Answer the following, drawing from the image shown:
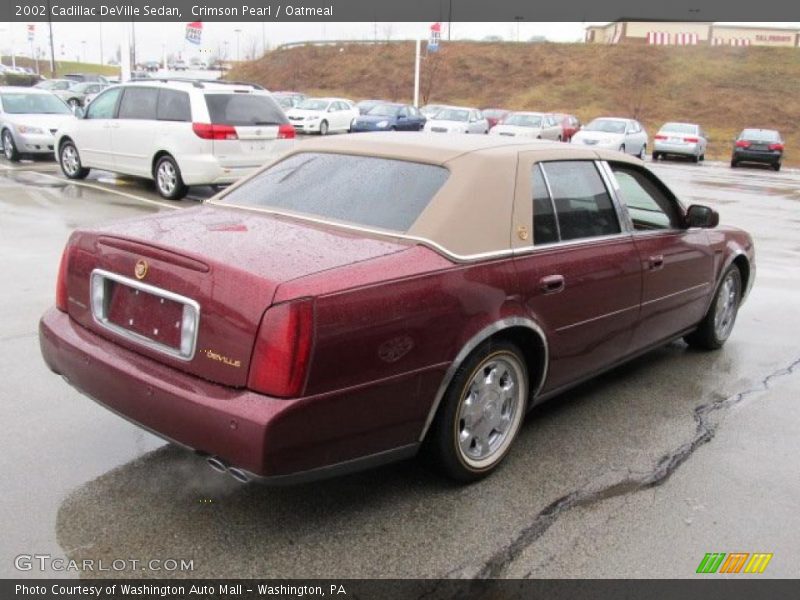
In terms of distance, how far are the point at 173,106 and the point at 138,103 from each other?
96 cm

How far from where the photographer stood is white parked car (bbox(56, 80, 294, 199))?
11049 millimetres

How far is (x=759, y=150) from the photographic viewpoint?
2862cm

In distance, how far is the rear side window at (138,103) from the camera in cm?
1171

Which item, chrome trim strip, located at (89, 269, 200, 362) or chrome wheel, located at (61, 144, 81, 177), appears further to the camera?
chrome wheel, located at (61, 144, 81, 177)

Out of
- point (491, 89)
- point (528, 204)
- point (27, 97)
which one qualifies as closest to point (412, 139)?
point (528, 204)

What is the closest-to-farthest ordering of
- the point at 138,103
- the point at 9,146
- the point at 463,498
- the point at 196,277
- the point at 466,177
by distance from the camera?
the point at 196,277 < the point at 463,498 < the point at 466,177 < the point at 138,103 < the point at 9,146

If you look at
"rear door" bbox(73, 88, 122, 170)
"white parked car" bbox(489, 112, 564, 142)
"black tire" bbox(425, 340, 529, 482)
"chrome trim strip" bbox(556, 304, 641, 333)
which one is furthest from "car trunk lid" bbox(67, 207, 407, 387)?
"white parked car" bbox(489, 112, 564, 142)

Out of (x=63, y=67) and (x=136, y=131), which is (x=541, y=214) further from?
(x=63, y=67)

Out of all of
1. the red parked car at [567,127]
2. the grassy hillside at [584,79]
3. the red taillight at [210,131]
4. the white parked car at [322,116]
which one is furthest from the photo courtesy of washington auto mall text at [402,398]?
the grassy hillside at [584,79]

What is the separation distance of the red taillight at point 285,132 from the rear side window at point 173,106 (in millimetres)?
1376

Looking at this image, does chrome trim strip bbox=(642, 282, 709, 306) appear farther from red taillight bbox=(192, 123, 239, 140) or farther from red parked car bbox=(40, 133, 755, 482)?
red taillight bbox=(192, 123, 239, 140)

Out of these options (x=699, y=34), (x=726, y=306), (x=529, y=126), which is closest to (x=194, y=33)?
(x=529, y=126)

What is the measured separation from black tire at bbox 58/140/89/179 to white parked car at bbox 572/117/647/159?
15464mm

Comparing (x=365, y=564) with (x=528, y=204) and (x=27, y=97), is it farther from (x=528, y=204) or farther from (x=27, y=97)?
(x=27, y=97)
